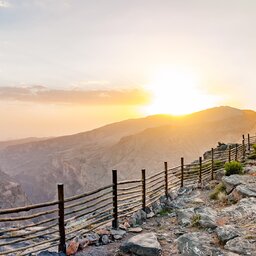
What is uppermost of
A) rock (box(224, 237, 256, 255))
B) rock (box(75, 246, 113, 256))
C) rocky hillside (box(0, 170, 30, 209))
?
rock (box(224, 237, 256, 255))

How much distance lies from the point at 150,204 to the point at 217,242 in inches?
182

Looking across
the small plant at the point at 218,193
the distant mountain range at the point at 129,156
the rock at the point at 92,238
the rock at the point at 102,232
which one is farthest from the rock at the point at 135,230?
the distant mountain range at the point at 129,156

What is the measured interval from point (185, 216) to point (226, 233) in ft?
9.06

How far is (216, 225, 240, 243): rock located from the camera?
8.05m

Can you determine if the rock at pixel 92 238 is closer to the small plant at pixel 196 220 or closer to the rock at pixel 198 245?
the rock at pixel 198 245

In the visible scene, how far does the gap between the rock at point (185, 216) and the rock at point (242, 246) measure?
250cm

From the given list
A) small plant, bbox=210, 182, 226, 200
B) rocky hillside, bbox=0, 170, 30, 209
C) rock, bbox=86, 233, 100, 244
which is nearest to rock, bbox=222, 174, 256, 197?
small plant, bbox=210, 182, 226, 200

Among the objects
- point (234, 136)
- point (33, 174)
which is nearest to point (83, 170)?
point (33, 174)

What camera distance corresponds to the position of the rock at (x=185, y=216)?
34.0 ft

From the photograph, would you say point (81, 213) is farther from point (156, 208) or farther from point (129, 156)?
point (129, 156)

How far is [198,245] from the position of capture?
786 centimetres

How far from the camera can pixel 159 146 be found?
5074 inches

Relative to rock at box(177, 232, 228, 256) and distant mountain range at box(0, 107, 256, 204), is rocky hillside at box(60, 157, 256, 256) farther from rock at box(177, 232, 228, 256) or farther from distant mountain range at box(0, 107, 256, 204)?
distant mountain range at box(0, 107, 256, 204)

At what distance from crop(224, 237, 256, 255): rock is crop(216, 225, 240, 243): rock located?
201 millimetres
